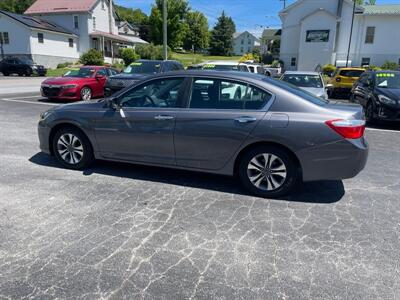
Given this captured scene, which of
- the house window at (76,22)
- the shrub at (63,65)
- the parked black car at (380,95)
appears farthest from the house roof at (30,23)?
the parked black car at (380,95)

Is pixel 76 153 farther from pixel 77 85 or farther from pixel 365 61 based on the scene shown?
pixel 365 61

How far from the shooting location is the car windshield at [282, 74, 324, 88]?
11.5 metres

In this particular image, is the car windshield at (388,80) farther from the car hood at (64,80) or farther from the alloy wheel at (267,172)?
the car hood at (64,80)

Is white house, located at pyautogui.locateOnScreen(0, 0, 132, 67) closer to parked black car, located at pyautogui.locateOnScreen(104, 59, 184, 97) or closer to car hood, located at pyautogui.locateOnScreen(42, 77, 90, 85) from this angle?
car hood, located at pyautogui.locateOnScreen(42, 77, 90, 85)

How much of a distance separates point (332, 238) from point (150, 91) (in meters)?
2.95

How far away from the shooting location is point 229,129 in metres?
4.15

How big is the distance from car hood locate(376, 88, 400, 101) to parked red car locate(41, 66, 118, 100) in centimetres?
1040

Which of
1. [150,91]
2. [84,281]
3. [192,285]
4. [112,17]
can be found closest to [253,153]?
[150,91]

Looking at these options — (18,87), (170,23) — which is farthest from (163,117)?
(170,23)

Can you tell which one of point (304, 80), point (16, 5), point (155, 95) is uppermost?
point (16, 5)

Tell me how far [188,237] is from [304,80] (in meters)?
9.78

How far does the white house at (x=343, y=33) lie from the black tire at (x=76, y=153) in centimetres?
3868

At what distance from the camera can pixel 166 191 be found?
4.44 metres

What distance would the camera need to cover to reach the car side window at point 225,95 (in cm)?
418
